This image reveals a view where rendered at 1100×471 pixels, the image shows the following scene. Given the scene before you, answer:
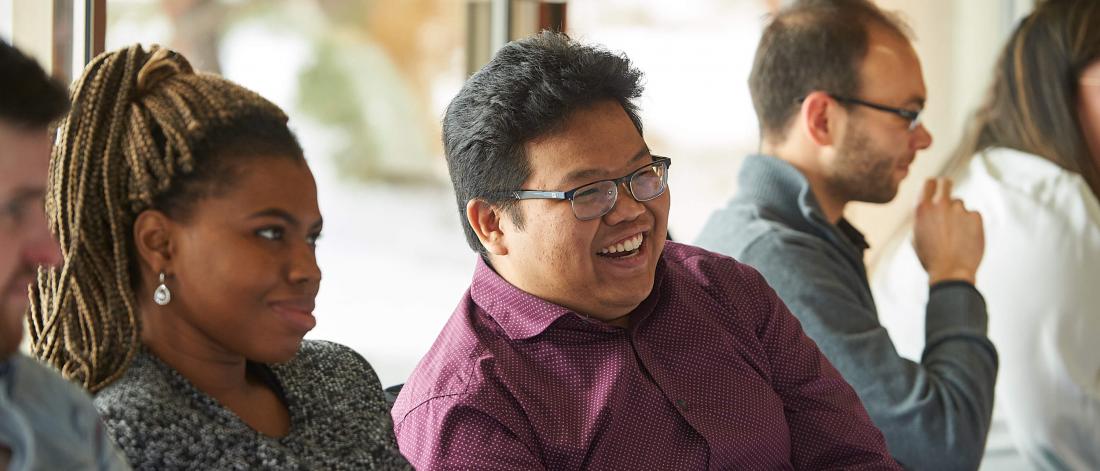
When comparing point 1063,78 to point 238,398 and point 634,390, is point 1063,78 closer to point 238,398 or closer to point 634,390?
point 634,390

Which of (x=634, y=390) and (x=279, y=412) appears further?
(x=634, y=390)

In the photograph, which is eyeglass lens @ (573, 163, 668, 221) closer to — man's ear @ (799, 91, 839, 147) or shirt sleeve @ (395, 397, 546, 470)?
shirt sleeve @ (395, 397, 546, 470)

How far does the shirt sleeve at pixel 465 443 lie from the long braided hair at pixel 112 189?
1.52 ft

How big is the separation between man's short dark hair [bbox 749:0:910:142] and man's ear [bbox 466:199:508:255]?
996 millimetres

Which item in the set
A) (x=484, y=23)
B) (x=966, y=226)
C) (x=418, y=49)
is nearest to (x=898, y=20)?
(x=966, y=226)

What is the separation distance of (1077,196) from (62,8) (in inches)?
89.3

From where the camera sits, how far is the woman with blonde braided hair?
1.23 m

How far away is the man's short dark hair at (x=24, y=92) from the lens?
973 mm

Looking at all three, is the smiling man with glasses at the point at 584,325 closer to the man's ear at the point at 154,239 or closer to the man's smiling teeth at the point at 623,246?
the man's smiling teeth at the point at 623,246

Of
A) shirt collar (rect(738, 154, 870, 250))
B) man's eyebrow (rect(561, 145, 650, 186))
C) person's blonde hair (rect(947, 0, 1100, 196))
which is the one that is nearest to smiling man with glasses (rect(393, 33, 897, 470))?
man's eyebrow (rect(561, 145, 650, 186))

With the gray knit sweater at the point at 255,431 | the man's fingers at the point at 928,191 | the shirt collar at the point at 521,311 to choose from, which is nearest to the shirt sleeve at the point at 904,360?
the man's fingers at the point at 928,191

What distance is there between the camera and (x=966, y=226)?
241 centimetres

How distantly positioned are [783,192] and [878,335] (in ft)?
1.28

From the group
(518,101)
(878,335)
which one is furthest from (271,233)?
(878,335)
